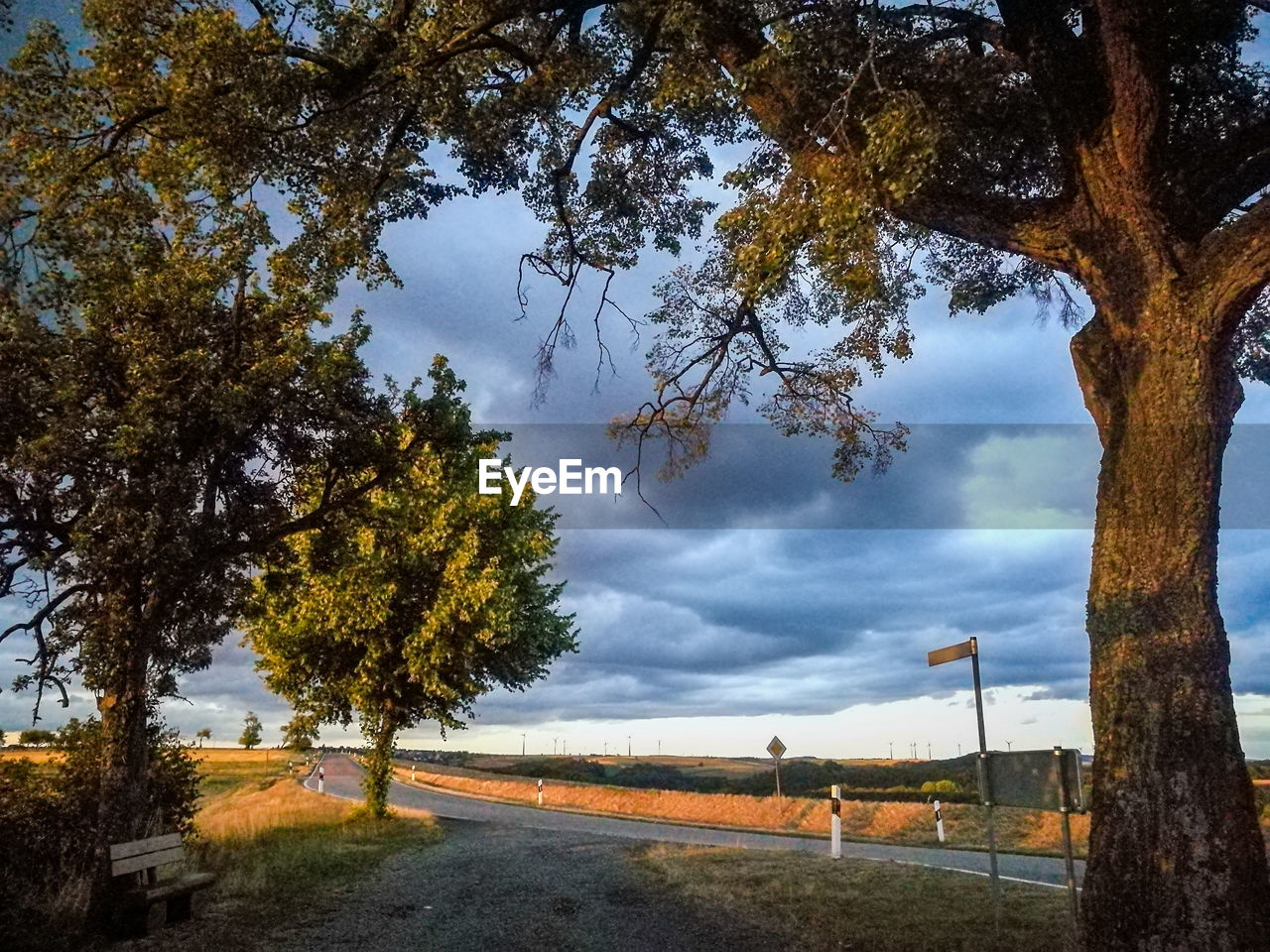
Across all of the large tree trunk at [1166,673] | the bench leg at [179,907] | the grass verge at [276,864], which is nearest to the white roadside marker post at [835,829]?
the grass verge at [276,864]

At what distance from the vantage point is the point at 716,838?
2242 centimetres

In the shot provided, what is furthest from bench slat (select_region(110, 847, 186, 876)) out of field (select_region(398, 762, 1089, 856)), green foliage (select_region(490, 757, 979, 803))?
green foliage (select_region(490, 757, 979, 803))

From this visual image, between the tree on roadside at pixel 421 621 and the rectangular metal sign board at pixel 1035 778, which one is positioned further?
the tree on roadside at pixel 421 621

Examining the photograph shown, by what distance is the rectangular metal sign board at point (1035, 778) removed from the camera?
8047 mm

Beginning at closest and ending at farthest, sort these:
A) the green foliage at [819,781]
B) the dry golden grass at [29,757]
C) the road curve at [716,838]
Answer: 1. the dry golden grass at [29,757]
2. the road curve at [716,838]
3. the green foliage at [819,781]

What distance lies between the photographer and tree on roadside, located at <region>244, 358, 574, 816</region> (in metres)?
22.7

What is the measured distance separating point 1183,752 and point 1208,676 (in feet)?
1.95

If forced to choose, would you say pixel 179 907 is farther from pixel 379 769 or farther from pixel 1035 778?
pixel 379 769

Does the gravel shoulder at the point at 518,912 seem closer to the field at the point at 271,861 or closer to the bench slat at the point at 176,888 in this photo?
the field at the point at 271,861

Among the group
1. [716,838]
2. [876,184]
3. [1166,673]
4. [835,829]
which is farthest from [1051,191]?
[716,838]

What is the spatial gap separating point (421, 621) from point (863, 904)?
614 inches

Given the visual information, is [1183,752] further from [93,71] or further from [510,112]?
[93,71]

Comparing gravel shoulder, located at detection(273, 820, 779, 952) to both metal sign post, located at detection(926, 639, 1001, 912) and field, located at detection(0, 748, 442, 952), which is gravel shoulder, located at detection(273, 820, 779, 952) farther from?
metal sign post, located at detection(926, 639, 1001, 912)

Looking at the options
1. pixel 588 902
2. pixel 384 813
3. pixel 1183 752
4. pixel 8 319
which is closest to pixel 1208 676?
pixel 1183 752
